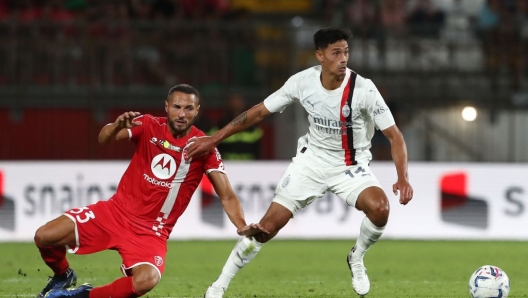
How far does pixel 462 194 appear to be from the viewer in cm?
1392

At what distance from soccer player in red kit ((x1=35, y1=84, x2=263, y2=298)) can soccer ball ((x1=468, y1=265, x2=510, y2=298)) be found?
167 cm

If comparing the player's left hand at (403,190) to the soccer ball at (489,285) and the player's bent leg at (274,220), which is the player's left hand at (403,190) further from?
the player's bent leg at (274,220)

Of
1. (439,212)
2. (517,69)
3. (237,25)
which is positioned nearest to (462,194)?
(439,212)

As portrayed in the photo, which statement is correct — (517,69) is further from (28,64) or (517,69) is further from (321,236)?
(28,64)

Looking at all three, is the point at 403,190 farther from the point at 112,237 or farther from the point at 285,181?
the point at 112,237

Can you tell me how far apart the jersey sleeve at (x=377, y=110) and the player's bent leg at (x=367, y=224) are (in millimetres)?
559

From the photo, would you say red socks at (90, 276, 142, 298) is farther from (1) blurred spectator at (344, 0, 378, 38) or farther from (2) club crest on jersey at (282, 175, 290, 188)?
(1) blurred spectator at (344, 0, 378, 38)

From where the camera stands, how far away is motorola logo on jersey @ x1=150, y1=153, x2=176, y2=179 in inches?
286

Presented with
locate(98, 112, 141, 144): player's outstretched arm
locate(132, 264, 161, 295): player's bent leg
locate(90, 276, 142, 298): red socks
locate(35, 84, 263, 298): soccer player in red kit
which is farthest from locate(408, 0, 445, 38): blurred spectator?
locate(90, 276, 142, 298): red socks

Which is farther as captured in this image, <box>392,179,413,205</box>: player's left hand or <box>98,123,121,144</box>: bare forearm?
<box>392,179,413,205</box>: player's left hand

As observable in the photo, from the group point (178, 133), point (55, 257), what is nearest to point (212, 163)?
point (178, 133)

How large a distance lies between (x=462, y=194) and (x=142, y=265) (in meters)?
7.86

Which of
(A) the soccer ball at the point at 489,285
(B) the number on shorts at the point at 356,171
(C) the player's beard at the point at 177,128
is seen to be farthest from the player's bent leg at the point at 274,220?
(A) the soccer ball at the point at 489,285

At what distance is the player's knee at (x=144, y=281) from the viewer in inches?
267
